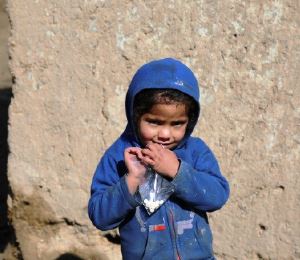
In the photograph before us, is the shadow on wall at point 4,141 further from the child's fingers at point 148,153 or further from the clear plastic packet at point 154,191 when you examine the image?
the child's fingers at point 148,153

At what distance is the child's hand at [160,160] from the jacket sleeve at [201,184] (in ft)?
0.07

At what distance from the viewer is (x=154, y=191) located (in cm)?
242

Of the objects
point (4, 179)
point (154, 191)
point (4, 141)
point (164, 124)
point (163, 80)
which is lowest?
point (4, 179)

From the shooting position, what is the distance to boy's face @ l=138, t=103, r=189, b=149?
2324 millimetres

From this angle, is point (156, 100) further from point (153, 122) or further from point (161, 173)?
point (161, 173)

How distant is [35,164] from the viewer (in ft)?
11.8

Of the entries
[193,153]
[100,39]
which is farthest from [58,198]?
[193,153]

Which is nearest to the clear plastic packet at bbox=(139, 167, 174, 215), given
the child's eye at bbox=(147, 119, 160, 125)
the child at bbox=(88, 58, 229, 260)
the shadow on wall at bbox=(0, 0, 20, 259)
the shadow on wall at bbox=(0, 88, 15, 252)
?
the child at bbox=(88, 58, 229, 260)

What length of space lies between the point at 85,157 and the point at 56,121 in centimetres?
20

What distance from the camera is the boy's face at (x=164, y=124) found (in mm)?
2324

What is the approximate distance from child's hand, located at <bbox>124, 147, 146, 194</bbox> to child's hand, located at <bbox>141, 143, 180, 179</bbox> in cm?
2

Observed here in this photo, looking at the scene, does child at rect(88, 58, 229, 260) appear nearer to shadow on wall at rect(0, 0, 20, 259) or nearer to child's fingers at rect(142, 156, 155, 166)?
child's fingers at rect(142, 156, 155, 166)

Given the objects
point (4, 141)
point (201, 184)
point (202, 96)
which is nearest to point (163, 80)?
point (201, 184)

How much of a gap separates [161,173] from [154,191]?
0.10 m
